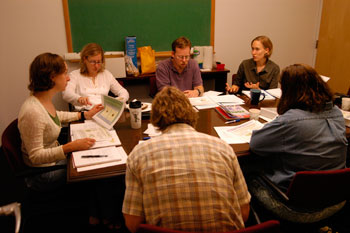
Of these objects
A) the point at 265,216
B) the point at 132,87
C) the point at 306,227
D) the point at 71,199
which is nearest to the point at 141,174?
the point at 71,199

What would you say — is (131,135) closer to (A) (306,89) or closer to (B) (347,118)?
(A) (306,89)

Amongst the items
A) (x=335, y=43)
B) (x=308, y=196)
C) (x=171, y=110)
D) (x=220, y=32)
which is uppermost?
(x=220, y=32)

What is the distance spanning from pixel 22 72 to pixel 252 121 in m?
2.79

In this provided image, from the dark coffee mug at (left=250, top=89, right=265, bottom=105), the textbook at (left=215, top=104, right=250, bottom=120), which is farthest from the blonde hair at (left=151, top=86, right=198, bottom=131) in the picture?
the dark coffee mug at (left=250, top=89, right=265, bottom=105)

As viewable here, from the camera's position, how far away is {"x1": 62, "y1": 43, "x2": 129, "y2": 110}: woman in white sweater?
273 cm

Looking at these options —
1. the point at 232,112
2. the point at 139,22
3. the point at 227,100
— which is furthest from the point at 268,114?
the point at 139,22

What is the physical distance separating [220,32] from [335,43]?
Answer: 1715mm

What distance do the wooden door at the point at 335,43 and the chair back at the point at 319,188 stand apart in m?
3.06

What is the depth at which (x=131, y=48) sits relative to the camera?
11.4ft

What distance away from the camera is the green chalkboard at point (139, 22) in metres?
3.43

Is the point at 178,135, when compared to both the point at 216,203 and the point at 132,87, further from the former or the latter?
the point at 132,87

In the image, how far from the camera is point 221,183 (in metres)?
1.08

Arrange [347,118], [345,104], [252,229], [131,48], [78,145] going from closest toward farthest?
[252,229]
[78,145]
[347,118]
[345,104]
[131,48]

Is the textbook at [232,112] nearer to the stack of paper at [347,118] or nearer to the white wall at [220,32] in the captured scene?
the stack of paper at [347,118]
